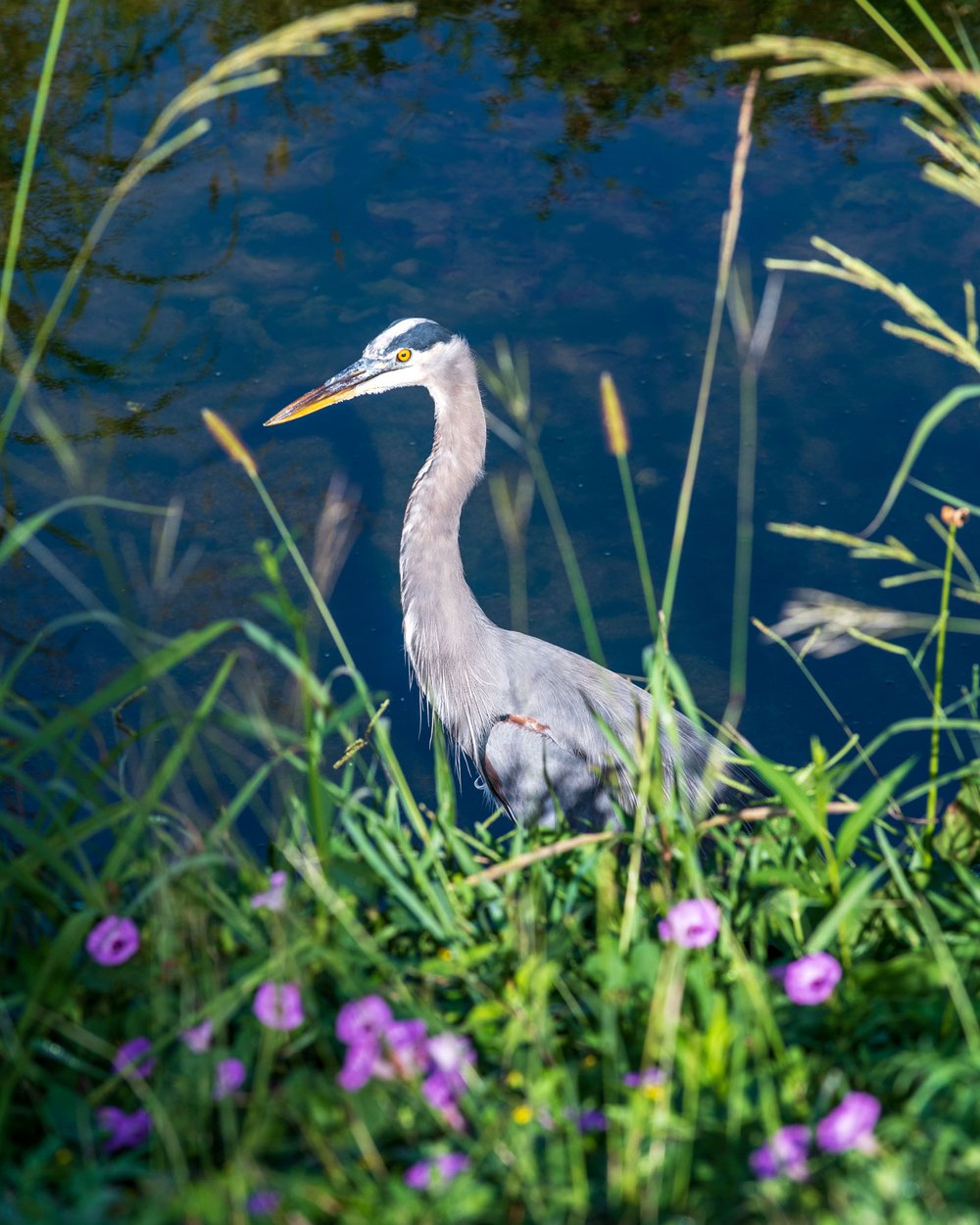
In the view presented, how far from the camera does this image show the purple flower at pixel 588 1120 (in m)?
1.32

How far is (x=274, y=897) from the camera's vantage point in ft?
5.02

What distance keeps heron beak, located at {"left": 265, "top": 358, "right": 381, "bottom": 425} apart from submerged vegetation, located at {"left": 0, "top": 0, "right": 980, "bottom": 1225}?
1620 mm

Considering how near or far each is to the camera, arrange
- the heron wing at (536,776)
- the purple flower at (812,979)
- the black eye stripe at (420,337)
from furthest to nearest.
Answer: the black eye stripe at (420,337)
the heron wing at (536,776)
the purple flower at (812,979)

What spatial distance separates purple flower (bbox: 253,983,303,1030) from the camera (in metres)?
1.37

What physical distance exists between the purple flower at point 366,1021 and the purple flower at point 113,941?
358 mm

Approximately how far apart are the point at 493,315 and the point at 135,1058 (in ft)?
11.6

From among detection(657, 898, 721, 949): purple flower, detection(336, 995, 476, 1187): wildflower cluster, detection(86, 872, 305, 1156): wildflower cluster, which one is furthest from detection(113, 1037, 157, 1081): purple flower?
detection(657, 898, 721, 949): purple flower

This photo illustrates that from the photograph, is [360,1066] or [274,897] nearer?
[360,1066]

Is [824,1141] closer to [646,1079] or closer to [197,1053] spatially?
[646,1079]

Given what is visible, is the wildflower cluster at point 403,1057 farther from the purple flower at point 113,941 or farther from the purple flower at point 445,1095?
the purple flower at point 113,941

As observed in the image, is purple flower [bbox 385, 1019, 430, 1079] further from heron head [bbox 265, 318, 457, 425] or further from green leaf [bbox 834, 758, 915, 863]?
heron head [bbox 265, 318, 457, 425]

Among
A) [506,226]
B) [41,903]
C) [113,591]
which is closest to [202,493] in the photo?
[113,591]

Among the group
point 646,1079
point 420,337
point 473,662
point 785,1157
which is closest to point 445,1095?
point 646,1079

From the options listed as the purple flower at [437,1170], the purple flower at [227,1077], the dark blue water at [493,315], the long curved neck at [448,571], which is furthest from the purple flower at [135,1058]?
the dark blue water at [493,315]
